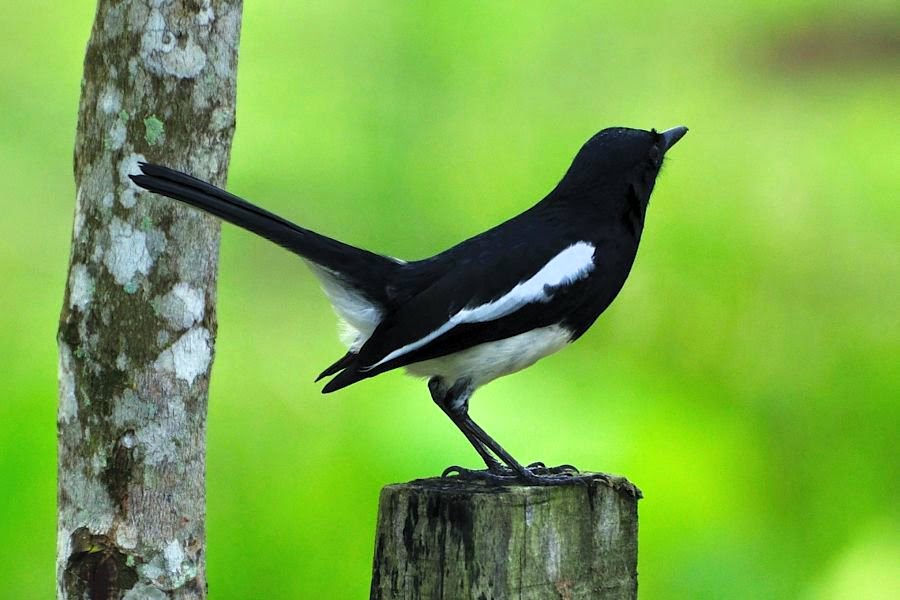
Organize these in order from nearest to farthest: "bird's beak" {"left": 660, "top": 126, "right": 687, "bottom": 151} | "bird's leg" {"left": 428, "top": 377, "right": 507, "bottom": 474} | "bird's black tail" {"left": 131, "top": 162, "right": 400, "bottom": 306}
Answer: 1. "bird's black tail" {"left": 131, "top": 162, "right": 400, "bottom": 306}
2. "bird's leg" {"left": 428, "top": 377, "right": 507, "bottom": 474}
3. "bird's beak" {"left": 660, "top": 126, "right": 687, "bottom": 151}

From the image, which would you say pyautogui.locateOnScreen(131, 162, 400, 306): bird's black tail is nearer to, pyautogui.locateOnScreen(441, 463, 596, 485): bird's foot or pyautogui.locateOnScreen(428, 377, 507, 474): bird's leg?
pyautogui.locateOnScreen(428, 377, 507, 474): bird's leg

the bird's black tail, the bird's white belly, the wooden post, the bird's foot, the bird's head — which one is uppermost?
the bird's head

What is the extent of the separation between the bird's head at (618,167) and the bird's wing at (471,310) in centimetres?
40

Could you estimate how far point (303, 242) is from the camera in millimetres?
3670

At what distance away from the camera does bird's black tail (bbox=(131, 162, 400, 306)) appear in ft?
10.5

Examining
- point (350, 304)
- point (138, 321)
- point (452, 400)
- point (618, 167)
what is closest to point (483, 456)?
point (452, 400)

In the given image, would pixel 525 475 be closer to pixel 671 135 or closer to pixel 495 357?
pixel 495 357

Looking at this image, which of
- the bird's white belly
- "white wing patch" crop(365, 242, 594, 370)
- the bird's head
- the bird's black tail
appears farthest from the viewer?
the bird's head

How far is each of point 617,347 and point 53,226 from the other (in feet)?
9.82

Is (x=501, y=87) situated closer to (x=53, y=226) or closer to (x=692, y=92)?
(x=692, y=92)

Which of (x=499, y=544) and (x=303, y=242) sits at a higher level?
(x=303, y=242)

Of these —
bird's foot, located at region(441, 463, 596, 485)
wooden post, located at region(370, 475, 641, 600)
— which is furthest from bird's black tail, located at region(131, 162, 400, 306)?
wooden post, located at region(370, 475, 641, 600)

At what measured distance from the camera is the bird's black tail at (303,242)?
3.20 m

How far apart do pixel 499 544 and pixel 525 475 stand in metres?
0.73
